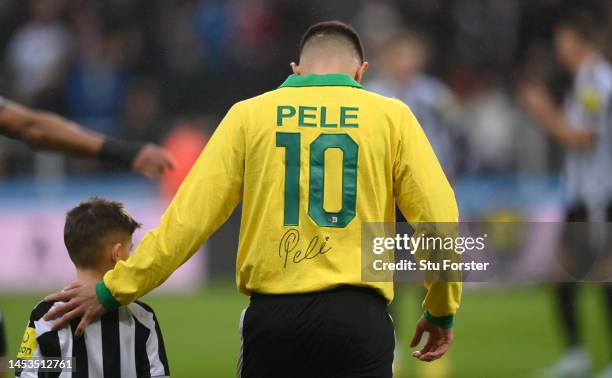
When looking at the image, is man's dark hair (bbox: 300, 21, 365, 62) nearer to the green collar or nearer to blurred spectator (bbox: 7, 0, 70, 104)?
the green collar

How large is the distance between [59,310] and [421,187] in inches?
52.9

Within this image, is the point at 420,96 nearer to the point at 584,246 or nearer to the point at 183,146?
the point at 584,246

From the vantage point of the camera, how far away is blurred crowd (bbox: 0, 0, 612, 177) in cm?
1562

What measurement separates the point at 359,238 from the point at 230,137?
58 cm

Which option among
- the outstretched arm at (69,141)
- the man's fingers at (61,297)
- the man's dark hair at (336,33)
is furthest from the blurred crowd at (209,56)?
the man's fingers at (61,297)

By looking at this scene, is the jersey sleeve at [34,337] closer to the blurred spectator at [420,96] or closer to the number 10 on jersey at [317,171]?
the number 10 on jersey at [317,171]

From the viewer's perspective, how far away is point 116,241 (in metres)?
4.57

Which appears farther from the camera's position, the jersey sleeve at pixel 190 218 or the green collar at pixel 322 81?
the green collar at pixel 322 81

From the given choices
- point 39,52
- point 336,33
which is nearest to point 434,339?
point 336,33

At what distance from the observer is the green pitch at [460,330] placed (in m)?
9.55

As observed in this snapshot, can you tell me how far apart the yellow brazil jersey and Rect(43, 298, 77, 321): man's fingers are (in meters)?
0.11

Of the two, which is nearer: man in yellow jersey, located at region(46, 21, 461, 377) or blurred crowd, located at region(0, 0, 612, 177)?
man in yellow jersey, located at region(46, 21, 461, 377)

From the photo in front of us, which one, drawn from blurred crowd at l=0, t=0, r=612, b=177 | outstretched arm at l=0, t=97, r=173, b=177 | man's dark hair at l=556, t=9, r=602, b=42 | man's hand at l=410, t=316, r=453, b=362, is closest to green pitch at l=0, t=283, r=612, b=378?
blurred crowd at l=0, t=0, r=612, b=177

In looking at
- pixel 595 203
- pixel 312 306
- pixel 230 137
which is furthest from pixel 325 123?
pixel 595 203
